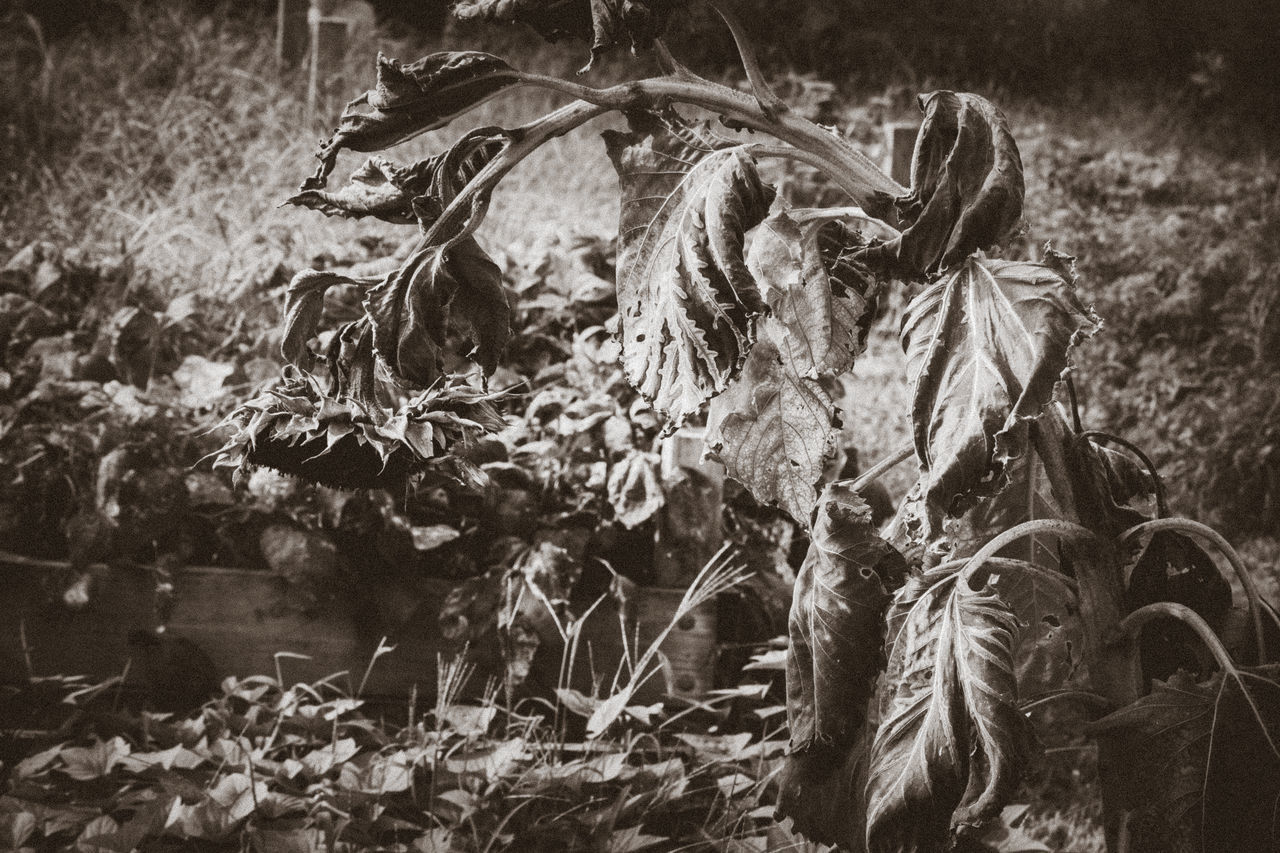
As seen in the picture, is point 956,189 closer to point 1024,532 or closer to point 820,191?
point 1024,532

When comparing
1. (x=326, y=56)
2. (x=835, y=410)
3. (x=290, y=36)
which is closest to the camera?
(x=835, y=410)

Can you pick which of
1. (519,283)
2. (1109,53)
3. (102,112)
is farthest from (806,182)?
(1109,53)

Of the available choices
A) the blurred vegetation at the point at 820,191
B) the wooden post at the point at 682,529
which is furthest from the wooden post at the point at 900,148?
the wooden post at the point at 682,529

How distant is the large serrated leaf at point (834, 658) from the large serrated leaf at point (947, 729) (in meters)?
0.06

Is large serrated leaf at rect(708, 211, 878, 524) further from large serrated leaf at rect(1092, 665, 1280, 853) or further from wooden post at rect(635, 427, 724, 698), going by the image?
wooden post at rect(635, 427, 724, 698)

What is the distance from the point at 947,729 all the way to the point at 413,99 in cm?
82

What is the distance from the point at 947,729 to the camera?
3.43ft

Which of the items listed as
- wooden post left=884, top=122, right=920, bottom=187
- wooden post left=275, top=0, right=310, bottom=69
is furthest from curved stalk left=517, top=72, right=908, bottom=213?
wooden post left=275, top=0, right=310, bottom=69

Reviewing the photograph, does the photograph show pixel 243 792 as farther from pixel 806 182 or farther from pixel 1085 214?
pixel 1085 214

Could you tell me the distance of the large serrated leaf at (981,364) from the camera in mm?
950

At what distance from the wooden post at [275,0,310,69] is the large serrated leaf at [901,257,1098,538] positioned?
5070 millimetres

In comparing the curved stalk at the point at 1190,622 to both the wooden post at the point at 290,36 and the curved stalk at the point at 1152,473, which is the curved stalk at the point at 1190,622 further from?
the wooden post at the point at 290,36

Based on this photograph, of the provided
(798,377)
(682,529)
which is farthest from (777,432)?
(682,529)

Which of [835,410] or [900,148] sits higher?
[900,148]
